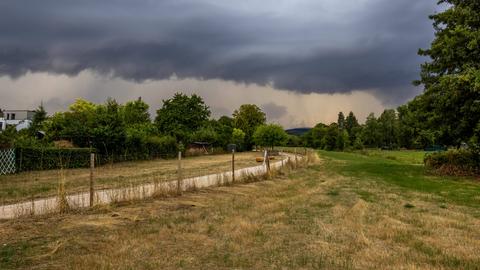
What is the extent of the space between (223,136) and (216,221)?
69.2m

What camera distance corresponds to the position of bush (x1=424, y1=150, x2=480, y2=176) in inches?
1131

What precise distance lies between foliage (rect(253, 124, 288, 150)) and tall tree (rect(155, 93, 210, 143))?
12.1 meters

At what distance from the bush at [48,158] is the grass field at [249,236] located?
19.6 metres

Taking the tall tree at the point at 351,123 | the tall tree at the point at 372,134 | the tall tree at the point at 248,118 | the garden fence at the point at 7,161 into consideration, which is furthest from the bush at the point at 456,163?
the tall tree at the point at 351,123

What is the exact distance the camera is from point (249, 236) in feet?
28.5

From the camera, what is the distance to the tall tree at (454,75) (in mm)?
24906

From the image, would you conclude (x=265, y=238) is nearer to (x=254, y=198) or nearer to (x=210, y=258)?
(x=210, y=258)

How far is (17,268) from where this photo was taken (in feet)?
21.0

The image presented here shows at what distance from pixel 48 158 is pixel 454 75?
2855 centimetres

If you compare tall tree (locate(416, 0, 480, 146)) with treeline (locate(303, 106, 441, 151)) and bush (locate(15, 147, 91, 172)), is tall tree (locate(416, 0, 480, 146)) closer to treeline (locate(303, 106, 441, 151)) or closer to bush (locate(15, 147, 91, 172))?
bush (locate(15, 147, 91, 172))

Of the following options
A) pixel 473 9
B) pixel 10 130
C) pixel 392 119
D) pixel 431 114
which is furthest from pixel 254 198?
Answer: pixel 392 119

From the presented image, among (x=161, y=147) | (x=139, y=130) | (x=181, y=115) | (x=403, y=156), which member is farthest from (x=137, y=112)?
(x=403, y=156)

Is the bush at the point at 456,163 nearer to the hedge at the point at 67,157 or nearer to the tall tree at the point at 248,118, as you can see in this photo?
the hedge at the point at 67,157

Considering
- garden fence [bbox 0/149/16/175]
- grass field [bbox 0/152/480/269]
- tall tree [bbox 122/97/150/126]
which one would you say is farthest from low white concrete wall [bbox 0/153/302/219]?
tall tree [bbox 122/97/150/126]
